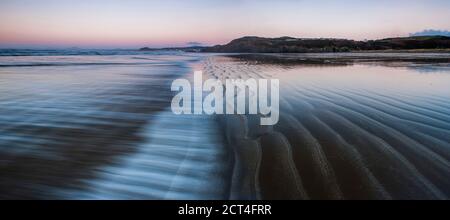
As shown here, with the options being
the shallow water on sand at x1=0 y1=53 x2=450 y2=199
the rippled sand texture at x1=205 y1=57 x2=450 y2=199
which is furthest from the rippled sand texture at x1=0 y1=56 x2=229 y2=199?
the rippled sand texture at x1=205 y1=57 x2=450 y2=199

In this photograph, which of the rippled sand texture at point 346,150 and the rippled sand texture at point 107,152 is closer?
the rippled sand texture at point 346,150

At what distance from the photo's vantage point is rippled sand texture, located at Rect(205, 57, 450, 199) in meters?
2.94

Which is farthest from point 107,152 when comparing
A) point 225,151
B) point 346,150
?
point 346,150

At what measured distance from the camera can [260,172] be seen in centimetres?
331

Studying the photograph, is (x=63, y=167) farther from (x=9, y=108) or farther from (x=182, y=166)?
(x=9, y=108)

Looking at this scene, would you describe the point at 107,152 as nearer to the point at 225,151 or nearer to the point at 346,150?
the point at 225,151

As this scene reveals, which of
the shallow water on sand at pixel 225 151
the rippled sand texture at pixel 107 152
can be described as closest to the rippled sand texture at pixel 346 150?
the shallow water on sand at pixel 225 151

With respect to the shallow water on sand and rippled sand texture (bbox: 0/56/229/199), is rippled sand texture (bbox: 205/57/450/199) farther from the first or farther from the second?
rippled sand texture (bbox: 0/56/229/199)

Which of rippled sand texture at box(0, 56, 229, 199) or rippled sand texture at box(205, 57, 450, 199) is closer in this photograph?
rippled sand texture at box(205, 57, 450, 199)

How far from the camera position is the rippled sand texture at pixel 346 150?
294cm

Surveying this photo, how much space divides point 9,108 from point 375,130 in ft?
18.8

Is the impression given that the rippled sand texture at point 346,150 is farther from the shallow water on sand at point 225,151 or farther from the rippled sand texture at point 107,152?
the rippled sand texture at point 107,152

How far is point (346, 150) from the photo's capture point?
3.92m
